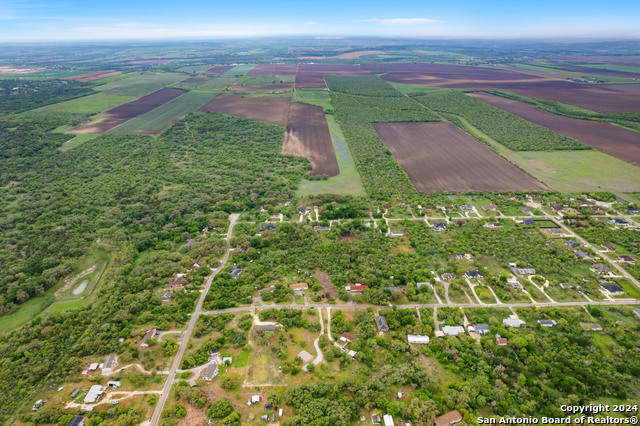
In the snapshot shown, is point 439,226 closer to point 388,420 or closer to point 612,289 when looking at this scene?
point 612,289

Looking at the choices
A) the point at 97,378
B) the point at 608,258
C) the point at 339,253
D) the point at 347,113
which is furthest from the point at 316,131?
the point at 97,378

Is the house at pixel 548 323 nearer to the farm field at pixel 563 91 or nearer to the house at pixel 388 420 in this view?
the house at pixel 388 420

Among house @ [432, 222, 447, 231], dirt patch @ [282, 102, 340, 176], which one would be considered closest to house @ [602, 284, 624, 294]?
house @ [432, 222, 447, 231]

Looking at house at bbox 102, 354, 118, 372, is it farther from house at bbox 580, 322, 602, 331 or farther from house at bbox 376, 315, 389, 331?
house at bbox 580, 322, 602, 331

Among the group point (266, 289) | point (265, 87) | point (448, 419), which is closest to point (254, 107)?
point (265, 87)

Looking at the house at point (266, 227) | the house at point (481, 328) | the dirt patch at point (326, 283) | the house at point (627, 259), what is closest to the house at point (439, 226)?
the house at point (481, 328)

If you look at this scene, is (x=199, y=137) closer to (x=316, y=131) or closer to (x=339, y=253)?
(x=316, y=131)

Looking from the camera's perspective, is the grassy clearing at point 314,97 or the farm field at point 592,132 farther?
the grassy clearing at point 314,97
